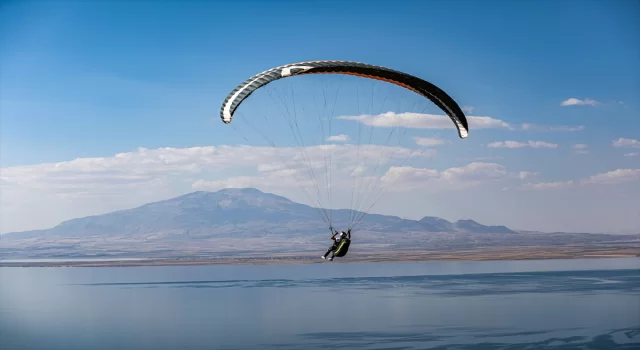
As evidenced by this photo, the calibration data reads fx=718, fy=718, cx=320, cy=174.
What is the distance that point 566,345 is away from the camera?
43.3 meters

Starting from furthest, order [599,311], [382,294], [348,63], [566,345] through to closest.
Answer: [382,294]
[599,311]
[566,345]
[348,63]

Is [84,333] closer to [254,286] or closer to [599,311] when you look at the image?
[599,311]

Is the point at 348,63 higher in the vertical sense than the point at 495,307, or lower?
higher

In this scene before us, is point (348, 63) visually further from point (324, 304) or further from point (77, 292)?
A: point (77, 292)

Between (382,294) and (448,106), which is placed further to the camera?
(382,294)

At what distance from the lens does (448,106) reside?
1294 inches

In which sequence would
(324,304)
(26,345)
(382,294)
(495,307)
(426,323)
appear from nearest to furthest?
(26,345) → (426,323) → (495,307) → (324,304) → (382,294)

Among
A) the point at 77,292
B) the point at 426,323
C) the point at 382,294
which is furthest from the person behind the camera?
the point at 77,292

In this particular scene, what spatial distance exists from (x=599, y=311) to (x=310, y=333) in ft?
82.9

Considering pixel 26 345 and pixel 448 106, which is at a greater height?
pixel 448 106

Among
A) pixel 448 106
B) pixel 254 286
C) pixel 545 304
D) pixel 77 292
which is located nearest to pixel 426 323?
pixel 545 304

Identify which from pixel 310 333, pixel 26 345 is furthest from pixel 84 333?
pixel 310 333

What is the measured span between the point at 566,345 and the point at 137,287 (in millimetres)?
80371

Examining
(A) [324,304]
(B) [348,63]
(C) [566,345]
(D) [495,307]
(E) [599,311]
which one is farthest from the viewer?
(A) [324,304]
